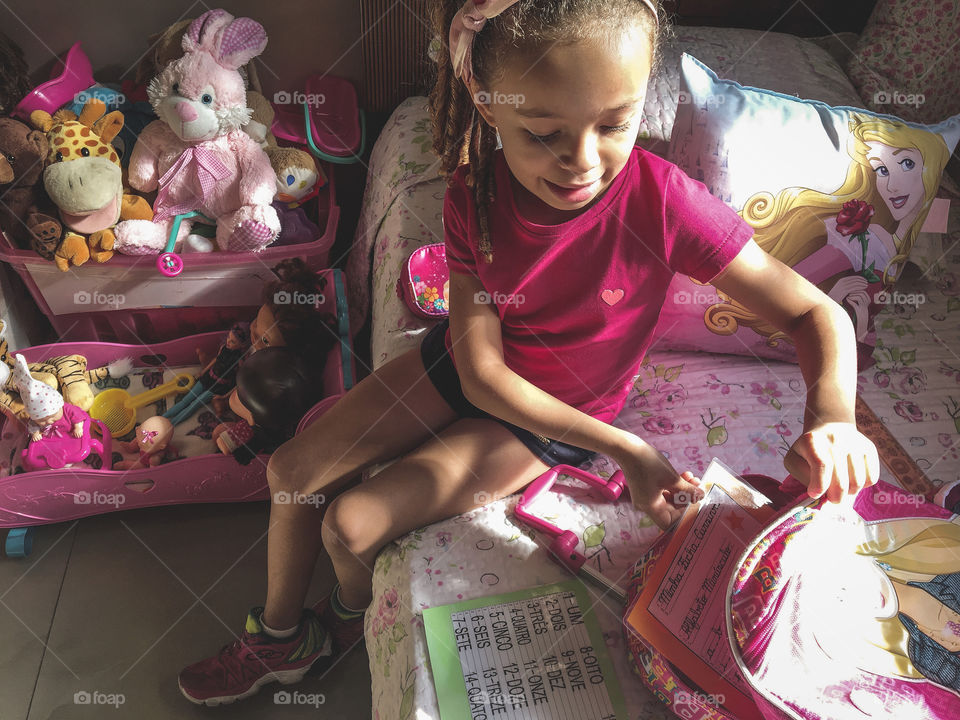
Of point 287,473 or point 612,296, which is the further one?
point 287,473

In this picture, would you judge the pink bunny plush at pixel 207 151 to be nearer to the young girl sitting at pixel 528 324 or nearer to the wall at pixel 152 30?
the wall at pixel 152 30

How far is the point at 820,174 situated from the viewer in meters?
1.16

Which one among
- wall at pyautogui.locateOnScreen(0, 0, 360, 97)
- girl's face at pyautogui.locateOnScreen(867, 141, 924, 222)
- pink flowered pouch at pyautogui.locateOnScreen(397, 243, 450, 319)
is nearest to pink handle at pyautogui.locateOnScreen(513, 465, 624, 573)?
pink flowered pouch at pyautogui.locateOnScreen(397, 243, 450, 319)

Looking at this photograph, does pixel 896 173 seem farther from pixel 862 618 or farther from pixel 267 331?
pixel 267 331

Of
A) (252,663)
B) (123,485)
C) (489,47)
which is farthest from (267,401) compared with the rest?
(489,47)

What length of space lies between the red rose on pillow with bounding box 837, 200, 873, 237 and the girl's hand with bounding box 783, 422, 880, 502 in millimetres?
546

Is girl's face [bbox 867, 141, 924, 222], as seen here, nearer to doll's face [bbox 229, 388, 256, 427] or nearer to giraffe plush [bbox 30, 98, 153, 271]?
doll's face [bbox 229, 388, 256, 427]

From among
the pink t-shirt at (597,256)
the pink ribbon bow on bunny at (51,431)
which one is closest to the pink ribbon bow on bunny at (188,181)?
the pink ribbon bow on bunny at (51,431)

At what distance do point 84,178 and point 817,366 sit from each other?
1.33 m

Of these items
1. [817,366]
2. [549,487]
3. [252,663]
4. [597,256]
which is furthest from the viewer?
[252,663]

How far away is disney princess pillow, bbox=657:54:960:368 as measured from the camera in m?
1.16

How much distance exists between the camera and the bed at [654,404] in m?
0.97

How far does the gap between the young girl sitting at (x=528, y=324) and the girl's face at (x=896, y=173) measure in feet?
1.38

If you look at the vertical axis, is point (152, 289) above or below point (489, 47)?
below
